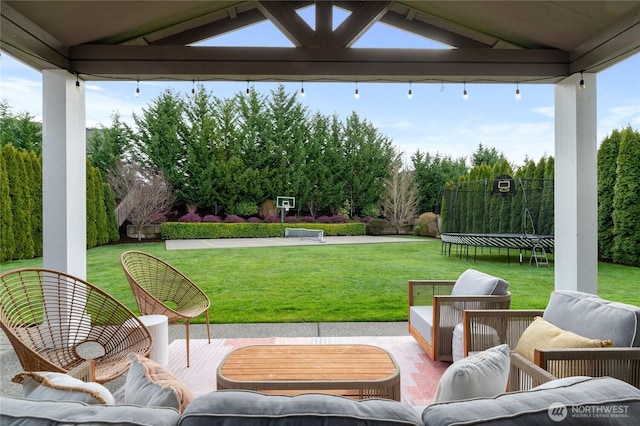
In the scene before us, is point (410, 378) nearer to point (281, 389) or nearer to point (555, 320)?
point (555, 320)

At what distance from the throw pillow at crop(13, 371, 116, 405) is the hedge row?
1275 centimetres

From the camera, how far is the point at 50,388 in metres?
1.09

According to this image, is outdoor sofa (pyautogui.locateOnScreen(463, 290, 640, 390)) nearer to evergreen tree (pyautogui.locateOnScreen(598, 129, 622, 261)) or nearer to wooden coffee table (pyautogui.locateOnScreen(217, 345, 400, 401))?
wooden coffee table (pyautogui.locateOnScreen(217, 345, 400, 401))

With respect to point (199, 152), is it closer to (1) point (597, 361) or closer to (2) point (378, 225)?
(2) point (378, 225)

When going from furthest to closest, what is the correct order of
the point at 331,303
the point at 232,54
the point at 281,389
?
1. the point at 331,303
2. the point at 232,54
3. the point at 281,389

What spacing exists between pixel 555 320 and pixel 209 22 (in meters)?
3.79

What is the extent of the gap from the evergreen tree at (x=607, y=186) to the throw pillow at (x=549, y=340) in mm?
7815

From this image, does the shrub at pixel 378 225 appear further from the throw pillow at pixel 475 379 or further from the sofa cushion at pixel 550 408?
the sofa cushion at pixel 550 408

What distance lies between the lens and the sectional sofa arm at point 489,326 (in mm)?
2598

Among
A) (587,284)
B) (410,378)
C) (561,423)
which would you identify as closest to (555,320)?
(410,378)

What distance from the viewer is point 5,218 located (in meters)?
7.43

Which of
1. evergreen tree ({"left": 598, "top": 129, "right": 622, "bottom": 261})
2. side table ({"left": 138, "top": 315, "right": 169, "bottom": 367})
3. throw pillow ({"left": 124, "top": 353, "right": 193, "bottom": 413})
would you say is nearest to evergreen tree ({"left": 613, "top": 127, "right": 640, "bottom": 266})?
evergreen tree ({"left": 598, "top": 129, "right": 622, "bottom": 261})

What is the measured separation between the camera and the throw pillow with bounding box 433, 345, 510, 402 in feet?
3.92

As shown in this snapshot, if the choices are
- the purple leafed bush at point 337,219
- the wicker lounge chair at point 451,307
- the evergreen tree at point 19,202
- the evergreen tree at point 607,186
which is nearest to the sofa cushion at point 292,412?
the wicker lounge chair at point 451,307
